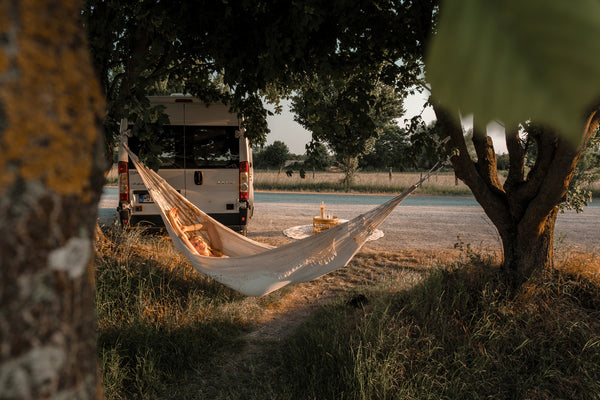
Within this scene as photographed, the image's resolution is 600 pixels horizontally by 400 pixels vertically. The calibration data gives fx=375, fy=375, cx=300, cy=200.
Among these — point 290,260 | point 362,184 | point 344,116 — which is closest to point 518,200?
point 344,116

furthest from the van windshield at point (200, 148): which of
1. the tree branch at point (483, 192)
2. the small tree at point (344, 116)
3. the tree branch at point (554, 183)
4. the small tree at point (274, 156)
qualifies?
the small tree at point (274, 156)

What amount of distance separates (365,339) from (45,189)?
2510 millimetres

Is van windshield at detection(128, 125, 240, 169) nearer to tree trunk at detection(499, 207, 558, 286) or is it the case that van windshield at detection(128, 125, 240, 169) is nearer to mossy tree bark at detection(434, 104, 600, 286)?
mossy tree bark at detection(434, 104, 600, 286)

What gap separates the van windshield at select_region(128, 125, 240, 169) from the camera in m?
5.94

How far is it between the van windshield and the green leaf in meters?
6.00

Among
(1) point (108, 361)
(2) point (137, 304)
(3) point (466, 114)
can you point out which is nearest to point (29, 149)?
(3) point (466, 114)

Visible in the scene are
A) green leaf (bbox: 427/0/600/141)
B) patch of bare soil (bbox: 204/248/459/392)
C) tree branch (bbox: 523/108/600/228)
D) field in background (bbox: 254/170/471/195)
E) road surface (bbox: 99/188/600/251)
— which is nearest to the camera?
green leaf (bbox: 427/0/600/141)

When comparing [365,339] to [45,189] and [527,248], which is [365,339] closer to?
[527,248]

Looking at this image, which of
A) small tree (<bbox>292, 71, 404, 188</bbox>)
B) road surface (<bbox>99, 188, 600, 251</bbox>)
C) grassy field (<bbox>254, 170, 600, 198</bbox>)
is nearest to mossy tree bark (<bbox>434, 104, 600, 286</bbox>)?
small tree (<bbox>292, 71, 404, 188</bbox>)

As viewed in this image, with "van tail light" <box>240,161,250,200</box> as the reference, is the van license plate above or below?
below

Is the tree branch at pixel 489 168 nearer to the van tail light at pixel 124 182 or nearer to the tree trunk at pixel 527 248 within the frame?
the tree trunk at pixel 527 248

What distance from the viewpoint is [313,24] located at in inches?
79.7

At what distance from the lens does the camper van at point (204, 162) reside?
5852 mm

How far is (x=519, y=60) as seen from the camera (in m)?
0.13
